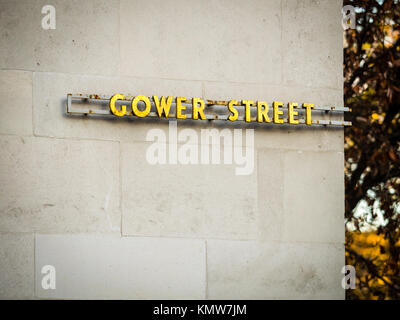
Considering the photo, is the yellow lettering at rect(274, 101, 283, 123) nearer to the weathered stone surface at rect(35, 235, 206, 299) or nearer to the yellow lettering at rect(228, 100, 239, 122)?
the yellow lettering at rect(228, 100, 239, 122)

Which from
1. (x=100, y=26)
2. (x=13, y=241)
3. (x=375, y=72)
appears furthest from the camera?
(x=375, y=72)

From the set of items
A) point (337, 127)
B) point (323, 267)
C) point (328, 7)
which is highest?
point (328, 7)

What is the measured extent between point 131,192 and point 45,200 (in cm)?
98

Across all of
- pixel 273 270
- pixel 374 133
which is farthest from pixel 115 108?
pixel 374 133

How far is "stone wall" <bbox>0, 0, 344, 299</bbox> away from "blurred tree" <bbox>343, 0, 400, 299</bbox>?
10.3 feet

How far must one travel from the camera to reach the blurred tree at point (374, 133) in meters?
12.4

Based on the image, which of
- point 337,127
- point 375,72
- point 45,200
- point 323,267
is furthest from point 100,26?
point 375,72

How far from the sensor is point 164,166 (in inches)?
338

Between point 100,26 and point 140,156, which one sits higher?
point 100,26

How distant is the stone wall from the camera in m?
8.17

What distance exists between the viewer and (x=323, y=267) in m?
9.11

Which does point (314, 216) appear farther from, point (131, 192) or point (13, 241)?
point (13, 241)

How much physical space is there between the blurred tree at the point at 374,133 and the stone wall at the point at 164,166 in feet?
10.3

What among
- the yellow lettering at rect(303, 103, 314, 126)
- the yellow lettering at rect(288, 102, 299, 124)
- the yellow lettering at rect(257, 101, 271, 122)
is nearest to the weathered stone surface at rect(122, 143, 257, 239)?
the yellow lettering at rect(257, 101, 271, 122)
